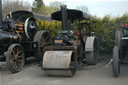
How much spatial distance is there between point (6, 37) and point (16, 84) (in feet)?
6.46

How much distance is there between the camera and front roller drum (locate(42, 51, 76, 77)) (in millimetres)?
4770

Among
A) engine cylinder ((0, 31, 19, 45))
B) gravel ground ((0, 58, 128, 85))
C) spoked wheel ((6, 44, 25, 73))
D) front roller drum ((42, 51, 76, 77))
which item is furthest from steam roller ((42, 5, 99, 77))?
engine cylinder ((0, 31, 19, 45))

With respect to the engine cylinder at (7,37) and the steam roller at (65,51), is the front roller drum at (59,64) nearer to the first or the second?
the steam roller at (65,51)

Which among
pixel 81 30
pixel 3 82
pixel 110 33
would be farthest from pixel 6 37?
pixel 110 33

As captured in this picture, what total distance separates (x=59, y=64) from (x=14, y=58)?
1.80 meters

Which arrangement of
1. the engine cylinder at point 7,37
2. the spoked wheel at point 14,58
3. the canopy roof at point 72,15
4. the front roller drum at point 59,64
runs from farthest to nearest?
the canopy roof at point 72,15 → the engine cylinder at point 7,37 → the spoked wheel at point 14,58 → the front roller drum at point 59,64

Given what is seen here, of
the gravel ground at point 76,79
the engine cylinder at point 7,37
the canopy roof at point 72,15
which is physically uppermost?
the canopy roof at point 72,15

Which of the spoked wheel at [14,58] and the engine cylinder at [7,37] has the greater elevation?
the engine cylinder at [7,37]

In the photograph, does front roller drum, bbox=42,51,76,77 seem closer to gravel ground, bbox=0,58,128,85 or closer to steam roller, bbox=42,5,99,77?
steam roller, bbox=42,5,99,77

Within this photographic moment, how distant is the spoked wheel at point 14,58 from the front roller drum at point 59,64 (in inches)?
49.5

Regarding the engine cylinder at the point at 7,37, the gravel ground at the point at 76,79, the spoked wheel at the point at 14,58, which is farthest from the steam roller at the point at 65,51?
the engine cylinder at the point at 7,37

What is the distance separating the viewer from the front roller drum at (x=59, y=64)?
477cm

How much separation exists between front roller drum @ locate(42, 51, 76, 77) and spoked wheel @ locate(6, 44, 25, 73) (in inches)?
49.5

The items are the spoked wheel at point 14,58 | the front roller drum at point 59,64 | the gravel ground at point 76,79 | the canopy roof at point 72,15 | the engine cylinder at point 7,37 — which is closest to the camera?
the gravel ground at point 76,79
